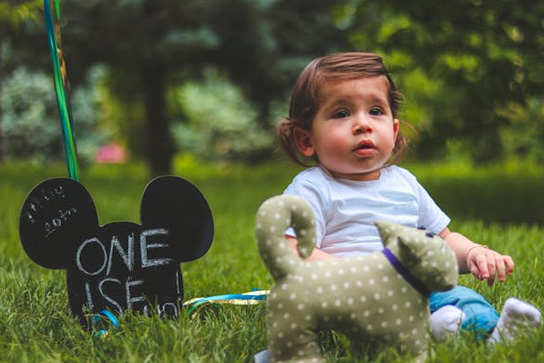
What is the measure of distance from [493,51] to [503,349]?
372 cm

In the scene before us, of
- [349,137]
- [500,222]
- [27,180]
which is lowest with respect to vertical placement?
[500,222]

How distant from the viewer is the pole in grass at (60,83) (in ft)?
7.03

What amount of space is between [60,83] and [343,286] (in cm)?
113

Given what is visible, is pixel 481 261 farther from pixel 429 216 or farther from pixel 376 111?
pixel 376 111

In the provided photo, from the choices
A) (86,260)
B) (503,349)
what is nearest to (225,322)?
(86,260)

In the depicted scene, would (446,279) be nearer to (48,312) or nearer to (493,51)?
(48,312)

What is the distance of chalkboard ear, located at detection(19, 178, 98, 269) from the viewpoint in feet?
6.33

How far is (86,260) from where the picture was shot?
2.00 meters

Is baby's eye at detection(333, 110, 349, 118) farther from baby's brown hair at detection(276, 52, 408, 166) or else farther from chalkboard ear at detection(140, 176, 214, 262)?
chalkboard ear at detection(140, 176, 214, 262)

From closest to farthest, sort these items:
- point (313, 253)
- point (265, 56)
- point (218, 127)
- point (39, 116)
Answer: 1. point (313, 253)
2. point (265, 56)
3. point (39, 116)
4. point (218, 127)

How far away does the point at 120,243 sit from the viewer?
80.2 inches

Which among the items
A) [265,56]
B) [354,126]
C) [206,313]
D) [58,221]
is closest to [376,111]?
[354,126]

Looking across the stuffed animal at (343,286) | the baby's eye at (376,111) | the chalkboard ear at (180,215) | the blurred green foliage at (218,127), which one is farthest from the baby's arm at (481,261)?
the blurred green foliage at (218,127)

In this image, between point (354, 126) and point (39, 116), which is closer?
point (354, 126)
